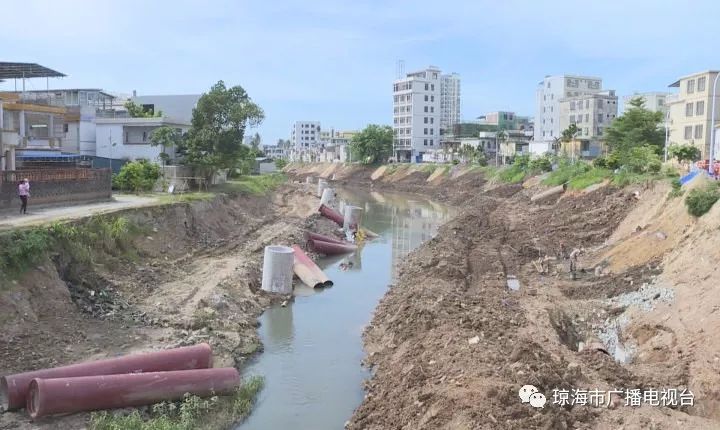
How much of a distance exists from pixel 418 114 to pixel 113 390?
118871mm

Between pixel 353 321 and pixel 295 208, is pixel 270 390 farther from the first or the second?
pixel 295 208

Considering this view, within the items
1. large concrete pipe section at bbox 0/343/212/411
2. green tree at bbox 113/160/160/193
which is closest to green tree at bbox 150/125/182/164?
green tree at bbox 113/160/160/193

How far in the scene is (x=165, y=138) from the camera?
140ft

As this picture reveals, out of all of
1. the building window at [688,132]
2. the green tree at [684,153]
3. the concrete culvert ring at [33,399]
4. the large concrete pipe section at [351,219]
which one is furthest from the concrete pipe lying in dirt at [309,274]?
the building window at [688,132]

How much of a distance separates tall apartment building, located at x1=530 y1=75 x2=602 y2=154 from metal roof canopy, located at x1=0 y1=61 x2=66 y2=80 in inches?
3263

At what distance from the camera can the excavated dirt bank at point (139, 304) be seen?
601 inches

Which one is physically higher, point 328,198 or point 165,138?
point 165,138

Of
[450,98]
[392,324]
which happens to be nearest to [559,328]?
[392,324]

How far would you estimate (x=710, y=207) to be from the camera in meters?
23.0

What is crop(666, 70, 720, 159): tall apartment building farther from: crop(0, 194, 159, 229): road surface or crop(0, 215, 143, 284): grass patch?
crop(0, 215, 143, 284): grass patch

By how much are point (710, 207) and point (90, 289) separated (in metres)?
21.3

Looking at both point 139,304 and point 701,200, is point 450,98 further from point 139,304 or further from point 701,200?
point 139,304

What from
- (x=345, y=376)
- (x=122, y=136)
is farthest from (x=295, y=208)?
(x=345, y=376)

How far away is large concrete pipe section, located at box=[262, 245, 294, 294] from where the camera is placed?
960 inches
